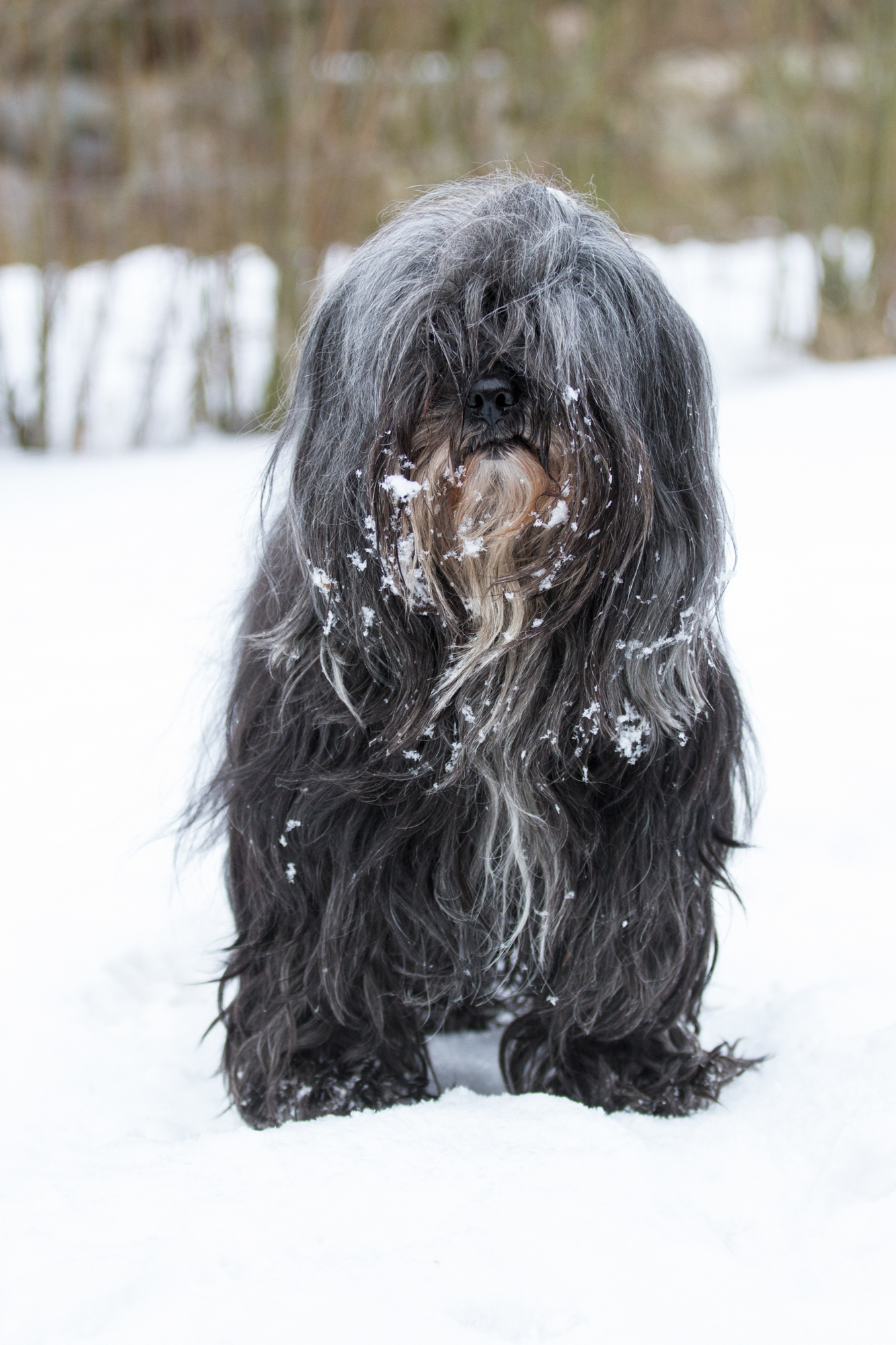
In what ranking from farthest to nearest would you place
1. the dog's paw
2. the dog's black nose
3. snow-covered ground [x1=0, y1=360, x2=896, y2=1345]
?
the dog's paw → the dog's black nose → snow-covered ground [x1=0, y1=360, x2=896, y2=1345]

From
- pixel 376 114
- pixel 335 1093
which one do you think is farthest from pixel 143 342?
pixel 335 1093

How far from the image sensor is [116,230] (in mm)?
5441

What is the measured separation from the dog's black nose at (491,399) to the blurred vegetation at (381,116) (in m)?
3.96

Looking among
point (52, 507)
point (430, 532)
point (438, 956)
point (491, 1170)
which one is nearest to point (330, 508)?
point (430, 532)

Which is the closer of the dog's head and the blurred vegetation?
the dog's head

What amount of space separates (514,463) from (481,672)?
31 cm

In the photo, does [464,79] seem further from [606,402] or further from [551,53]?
[606,402]

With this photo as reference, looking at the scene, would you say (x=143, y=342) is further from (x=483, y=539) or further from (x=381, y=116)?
(x=483, y=539)

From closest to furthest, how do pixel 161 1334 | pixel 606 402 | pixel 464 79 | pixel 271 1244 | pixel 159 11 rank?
pixel 161 1334, pixel 271 1244, pixel 606 402, pixel 159 11, pixel 464 79

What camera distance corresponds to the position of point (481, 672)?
1756 mm

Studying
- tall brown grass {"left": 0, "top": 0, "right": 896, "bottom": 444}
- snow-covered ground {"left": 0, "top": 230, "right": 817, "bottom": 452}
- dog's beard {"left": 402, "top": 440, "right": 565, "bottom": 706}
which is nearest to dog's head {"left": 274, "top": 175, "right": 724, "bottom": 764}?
dog's beard {"left": 402, "top": 440, "right": 565, "bottom": 706}

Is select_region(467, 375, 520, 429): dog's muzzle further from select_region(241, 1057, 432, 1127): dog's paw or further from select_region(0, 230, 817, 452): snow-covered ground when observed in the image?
select_region(0, 230, 817, 452): snow-covered ground

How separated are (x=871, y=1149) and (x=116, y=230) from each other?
5011 mm

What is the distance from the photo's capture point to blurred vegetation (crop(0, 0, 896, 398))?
532 cm
